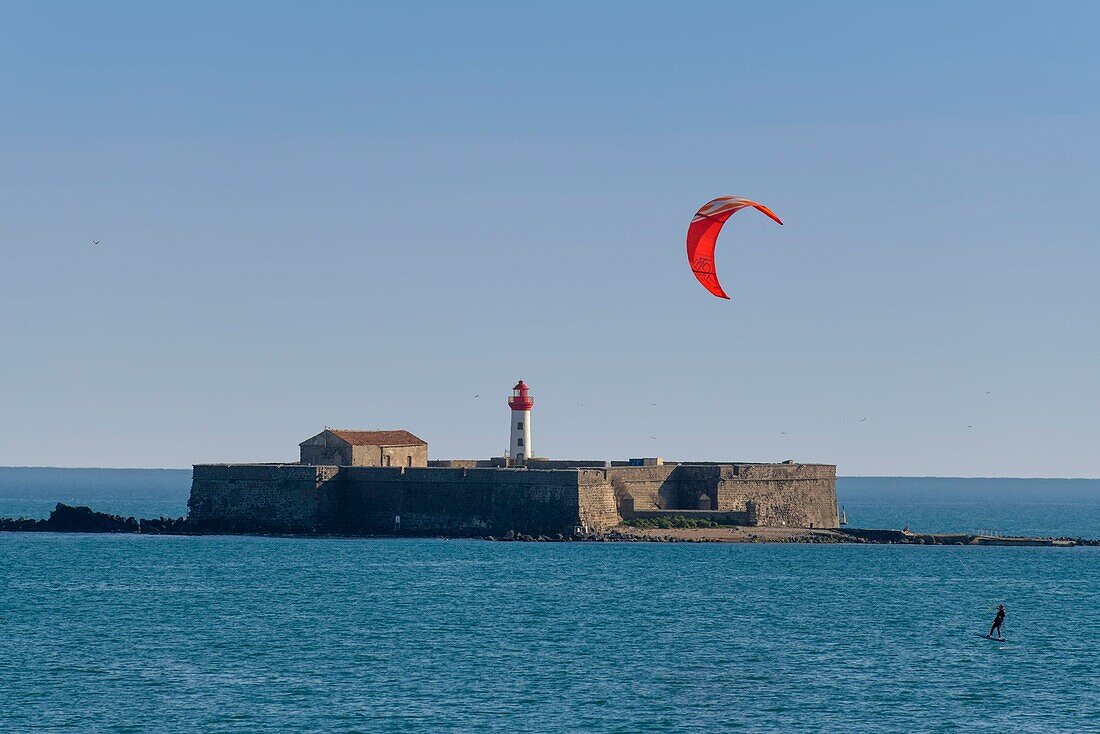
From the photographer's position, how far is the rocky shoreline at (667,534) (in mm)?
59531

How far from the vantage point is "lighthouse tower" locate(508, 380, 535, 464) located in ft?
221

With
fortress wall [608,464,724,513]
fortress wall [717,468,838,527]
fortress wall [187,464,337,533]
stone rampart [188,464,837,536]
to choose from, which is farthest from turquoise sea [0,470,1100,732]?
fortress wall [717,468,838,527]

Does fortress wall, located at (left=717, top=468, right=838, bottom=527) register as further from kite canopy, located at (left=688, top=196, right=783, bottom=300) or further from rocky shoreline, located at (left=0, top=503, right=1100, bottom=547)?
kite canopy, located at (left=688, top=196, right=783, bottom=300)

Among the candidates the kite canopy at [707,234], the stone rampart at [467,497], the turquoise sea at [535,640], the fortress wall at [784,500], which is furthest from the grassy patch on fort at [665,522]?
the kite canopy at [707,234]

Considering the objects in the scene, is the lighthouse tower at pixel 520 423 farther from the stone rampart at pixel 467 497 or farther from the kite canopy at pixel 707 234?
the kite canopy at pixel 707 234

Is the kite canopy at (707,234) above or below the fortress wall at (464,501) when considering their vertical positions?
above

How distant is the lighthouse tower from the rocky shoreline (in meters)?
8.06

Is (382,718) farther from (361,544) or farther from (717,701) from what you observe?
(361,544)

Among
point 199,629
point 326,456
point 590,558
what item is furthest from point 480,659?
point 326,456

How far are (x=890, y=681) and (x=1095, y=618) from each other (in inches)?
525

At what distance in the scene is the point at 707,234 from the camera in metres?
45.9

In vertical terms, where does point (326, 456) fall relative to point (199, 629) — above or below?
above

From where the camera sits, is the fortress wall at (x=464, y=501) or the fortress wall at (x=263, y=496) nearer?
the fortress wall at (x=464, y=501)

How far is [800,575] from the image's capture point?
2062 inches
